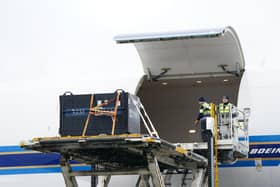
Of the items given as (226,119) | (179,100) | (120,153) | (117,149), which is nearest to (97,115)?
(117,149)

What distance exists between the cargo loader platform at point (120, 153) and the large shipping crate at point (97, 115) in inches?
13.6

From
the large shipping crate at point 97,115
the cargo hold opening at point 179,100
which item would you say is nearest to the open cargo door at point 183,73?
the cargo hold opening at point 179,100

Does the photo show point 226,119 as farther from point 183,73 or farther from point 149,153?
point 149,153

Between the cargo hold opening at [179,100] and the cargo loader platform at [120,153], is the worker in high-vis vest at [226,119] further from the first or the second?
the cargo hold opening at [179,100]

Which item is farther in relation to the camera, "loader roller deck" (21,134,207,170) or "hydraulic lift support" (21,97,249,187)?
"hydraulic lift support" (21,97,249,187)

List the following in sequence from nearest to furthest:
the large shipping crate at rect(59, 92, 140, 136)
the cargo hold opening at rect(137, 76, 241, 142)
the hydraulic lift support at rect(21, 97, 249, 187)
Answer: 1. the hydraulic lift support at rect(21, 97, 249, 187)
2. the large shipping crate at rect(59, 92, 140, 136)
3. the cargo hold opening at rect(137, 76, 241, 142)

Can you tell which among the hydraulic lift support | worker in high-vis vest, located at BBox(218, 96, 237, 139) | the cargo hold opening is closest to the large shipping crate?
the hydraulic lift support

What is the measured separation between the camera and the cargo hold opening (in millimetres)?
16953

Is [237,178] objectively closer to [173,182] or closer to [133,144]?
[173,182]

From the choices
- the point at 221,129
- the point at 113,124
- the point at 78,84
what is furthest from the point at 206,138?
the point at 78,84

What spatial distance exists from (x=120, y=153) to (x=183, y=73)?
4.46 meters

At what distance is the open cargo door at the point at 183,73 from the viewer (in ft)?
45.9

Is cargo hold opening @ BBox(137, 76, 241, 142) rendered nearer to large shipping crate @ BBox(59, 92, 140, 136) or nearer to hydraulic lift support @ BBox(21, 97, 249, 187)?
hydraulic lift support @ BBox(21, 97, 249, 187)

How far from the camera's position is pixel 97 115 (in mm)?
11234
